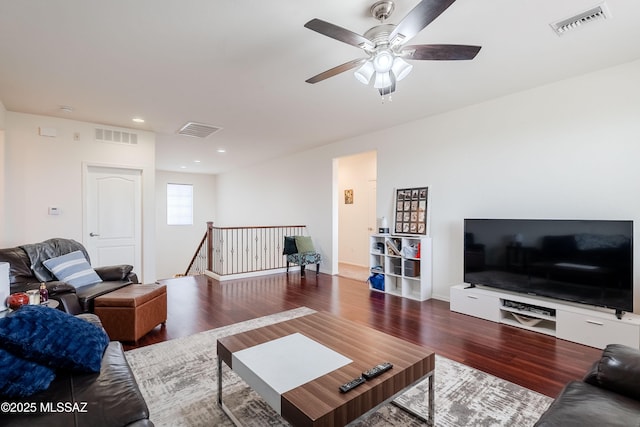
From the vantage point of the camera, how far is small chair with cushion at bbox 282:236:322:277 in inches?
239

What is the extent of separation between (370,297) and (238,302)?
1.95 meters

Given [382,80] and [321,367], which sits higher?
[382,80]

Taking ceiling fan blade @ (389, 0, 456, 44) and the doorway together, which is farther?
the doorway

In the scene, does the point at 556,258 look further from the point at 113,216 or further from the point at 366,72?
the point at 113,216

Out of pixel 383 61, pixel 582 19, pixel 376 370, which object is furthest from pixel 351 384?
pixel 582 19

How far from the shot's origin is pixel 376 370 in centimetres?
160

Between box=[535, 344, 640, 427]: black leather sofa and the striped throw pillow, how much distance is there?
408 centimetres

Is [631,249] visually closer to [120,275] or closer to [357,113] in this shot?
[357,113]

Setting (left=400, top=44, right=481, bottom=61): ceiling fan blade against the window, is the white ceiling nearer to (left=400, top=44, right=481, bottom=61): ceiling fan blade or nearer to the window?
(left=400, top=44, right=481, bottom=61): ceiling fan blade

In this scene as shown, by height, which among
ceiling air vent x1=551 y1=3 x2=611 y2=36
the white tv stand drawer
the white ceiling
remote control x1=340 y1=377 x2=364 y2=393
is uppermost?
ceiling air vent x1=551 y1=3 x2=611 y2=36

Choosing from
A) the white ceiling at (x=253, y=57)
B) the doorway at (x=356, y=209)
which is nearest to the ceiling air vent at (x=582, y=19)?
the white ceiling at (x=253, y=57)

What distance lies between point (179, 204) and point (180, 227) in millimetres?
789

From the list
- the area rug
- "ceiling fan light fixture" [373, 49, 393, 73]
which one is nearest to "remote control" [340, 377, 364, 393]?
the area rug

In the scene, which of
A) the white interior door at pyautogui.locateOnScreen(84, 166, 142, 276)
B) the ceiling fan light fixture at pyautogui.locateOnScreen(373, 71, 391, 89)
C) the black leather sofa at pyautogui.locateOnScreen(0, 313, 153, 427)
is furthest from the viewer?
the white interior door at pyautogui.locateOnScreen(84, 166, 142, 276)
